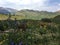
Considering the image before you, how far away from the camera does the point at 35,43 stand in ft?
36.4

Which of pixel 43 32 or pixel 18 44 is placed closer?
pixel 18 44

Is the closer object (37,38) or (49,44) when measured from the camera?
(49,44)

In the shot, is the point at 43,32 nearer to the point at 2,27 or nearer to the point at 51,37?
the point at 51,37

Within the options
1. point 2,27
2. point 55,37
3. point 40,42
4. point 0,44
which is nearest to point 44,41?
point 40,42

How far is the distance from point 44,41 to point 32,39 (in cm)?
60

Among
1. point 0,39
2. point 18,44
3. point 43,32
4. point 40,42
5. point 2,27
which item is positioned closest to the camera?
point 18,44

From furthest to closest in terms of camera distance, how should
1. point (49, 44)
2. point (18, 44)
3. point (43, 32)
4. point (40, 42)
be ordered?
point (43, 32) < point (40, 42) < point (49, 44) < point (18, 44)

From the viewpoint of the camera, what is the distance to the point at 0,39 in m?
12.0

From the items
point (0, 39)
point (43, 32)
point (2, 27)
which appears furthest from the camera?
point (2, 27)

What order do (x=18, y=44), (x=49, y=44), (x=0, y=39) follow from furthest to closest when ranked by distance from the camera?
1. (x=0, y=39)
2. (x=49, y=44)
3. (x=18, y=44)

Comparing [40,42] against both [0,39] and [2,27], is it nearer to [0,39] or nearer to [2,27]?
[0,39]

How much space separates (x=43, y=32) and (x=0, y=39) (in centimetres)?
294

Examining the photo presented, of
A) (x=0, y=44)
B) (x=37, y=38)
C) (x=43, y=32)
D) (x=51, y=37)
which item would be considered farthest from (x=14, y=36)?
(x=43, y=32)

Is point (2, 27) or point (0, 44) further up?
point (0, 44)
